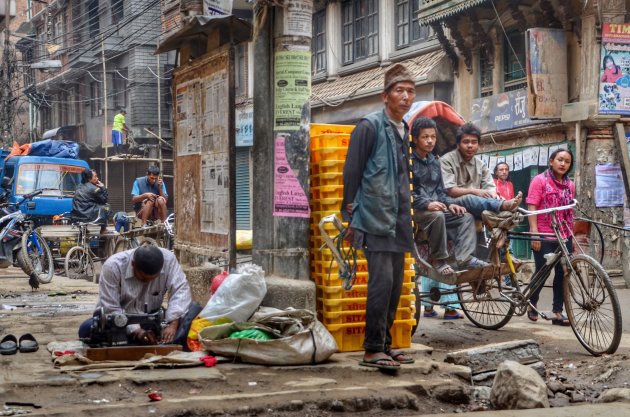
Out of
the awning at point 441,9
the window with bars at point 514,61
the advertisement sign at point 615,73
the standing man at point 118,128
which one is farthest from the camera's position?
the standing man at point 118,128

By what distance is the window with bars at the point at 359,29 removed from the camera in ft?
75.0

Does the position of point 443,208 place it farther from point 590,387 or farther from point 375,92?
point 375,92

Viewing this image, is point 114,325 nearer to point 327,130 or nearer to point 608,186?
point 327,130

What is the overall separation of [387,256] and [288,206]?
1.03 m

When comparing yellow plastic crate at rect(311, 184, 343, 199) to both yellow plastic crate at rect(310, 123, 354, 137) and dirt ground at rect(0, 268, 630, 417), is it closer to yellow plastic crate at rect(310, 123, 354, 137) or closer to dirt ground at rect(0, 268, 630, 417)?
yellow plastic crate at rect(310, 123, 354, 137)

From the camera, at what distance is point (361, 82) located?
2277 centimetres

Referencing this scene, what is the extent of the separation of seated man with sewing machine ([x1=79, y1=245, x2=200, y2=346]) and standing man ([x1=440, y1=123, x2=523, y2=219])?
2771 millimetres

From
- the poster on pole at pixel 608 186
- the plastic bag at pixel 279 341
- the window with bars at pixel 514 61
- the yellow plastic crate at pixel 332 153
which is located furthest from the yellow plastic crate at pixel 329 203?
the window with bars at pixel 514 61

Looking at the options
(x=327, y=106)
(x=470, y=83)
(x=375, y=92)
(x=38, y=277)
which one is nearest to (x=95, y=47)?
(x=327, y=106)

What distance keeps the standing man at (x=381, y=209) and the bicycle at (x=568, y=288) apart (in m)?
1.69

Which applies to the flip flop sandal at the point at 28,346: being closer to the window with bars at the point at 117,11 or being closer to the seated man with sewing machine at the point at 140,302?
the seated man with sewing machine at the point at 140,302

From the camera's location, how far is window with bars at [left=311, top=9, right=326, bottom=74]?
25.2 metres

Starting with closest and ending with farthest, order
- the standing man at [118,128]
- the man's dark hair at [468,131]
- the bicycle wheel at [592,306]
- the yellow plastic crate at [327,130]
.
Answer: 1. the yellow plastic crate at [327,130]
2. the bicycle wheel at [592,306]
3. the man's dark hair at [468,131]
4. the standing man at [118,128]

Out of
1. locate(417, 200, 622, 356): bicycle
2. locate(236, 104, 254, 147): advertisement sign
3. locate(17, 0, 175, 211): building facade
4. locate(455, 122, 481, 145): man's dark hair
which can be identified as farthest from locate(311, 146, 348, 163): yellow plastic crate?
locate(17, 0, 175, 211): building facade
